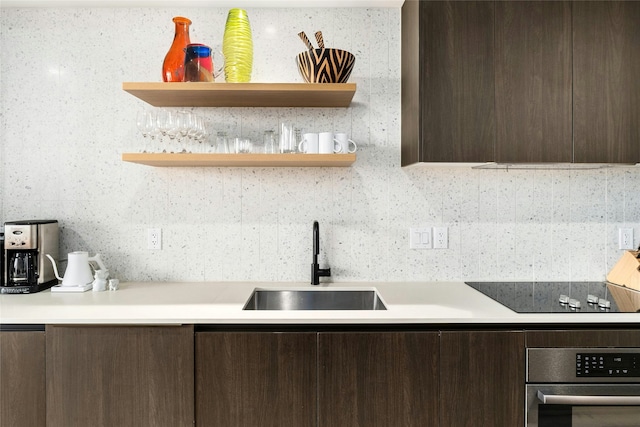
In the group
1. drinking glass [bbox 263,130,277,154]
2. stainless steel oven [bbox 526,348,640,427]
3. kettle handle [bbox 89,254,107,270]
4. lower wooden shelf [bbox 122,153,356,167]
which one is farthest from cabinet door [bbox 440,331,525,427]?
kettle handle [bbox 89,254,107,270]

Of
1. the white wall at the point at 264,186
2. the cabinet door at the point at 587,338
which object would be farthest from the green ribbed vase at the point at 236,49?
the cabinet door at the point at 587,338

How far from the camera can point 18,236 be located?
6.52ft

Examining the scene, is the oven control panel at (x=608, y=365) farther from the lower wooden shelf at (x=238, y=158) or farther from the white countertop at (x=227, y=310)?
the lower wooden shelf at (x=238, y=158)

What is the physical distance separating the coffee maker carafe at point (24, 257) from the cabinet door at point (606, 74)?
2.38 metres

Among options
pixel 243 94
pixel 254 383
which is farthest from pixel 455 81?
pixel 254 383

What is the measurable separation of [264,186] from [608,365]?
1599 millimetres

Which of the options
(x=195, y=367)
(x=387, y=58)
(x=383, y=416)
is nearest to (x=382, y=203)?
(x=387, y=58)

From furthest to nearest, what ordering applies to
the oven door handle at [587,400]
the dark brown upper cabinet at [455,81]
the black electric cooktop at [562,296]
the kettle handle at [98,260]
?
the kettle handle at [98,260] → the dark brown upper cabinet at [455,81] → the black electric cooktop at [562,296] → the oven door handle at [587,400]

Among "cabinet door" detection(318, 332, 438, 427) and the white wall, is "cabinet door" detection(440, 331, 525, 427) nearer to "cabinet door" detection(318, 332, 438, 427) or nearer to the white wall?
"cabinet door" detection(318, 332, 438, 427)

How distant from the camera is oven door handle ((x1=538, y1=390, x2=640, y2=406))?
1.55 metres

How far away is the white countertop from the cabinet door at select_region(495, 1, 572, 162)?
645 millimetres

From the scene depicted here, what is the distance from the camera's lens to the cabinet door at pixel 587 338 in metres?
1.58

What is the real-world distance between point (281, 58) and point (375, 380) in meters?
1.56

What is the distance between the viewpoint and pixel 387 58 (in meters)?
2.24
